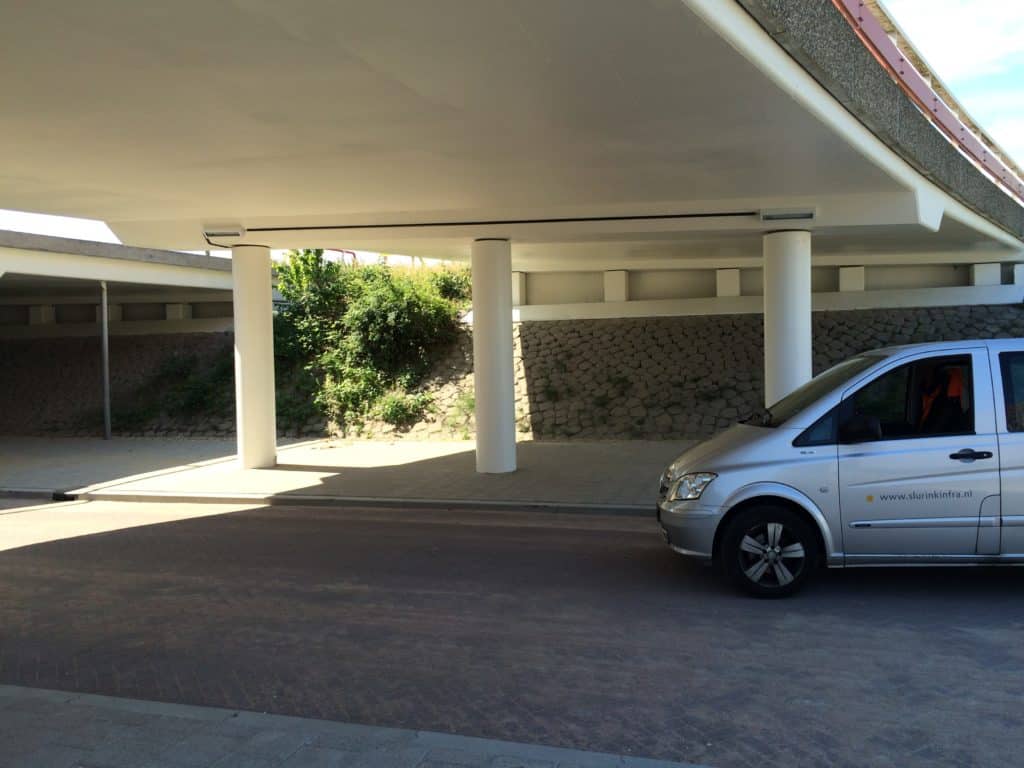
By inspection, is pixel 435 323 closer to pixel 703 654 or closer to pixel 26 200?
pixel 26 200

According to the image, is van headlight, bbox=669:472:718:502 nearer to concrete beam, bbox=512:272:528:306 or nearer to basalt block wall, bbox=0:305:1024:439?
basalt block wall, bbox=0:305:1024:439

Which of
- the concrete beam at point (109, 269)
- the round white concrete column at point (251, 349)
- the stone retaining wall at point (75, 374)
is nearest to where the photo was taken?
the round white concrete column at point (251, 349)

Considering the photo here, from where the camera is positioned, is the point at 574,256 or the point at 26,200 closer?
the point at 26,200

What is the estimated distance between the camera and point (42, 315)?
27109 mm

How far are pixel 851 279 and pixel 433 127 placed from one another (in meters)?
16.0

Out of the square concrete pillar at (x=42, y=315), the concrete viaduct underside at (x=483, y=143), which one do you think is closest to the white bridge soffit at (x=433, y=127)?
the concrete viaduct underside at (x=483, y=143)

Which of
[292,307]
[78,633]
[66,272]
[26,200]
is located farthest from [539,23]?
[292,307]

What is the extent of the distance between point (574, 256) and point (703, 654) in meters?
14.4

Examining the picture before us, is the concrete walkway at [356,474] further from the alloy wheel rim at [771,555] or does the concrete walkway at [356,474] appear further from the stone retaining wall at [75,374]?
the stone retaining wall at [75,374]

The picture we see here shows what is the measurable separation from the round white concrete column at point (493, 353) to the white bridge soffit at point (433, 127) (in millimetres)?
512

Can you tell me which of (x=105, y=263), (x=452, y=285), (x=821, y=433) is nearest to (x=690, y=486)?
(x=821, y=433)

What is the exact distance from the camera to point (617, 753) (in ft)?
13.8

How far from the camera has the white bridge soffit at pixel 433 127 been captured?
19.6 ft

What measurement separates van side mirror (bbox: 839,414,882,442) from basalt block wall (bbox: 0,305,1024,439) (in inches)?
444
